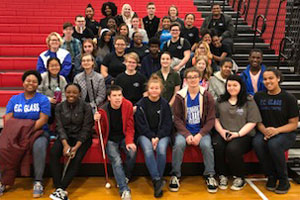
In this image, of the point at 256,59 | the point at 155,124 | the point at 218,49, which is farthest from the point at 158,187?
the point at 218,49

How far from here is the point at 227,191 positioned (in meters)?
3.19

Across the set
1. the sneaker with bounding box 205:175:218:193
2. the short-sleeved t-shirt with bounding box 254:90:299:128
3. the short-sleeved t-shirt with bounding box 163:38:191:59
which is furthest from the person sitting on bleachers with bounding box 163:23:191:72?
the sneaker with bounding box 205:175:218:193

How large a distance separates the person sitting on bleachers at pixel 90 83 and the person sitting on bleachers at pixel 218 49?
1.79m

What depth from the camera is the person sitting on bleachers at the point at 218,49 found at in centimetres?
474

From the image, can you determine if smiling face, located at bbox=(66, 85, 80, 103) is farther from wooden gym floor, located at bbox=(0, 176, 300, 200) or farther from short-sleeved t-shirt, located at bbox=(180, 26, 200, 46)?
short-sleeved t-shirt, located at bbox=(180, 26, 200, 46)

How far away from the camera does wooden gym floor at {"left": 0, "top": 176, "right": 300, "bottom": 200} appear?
3.06 metres

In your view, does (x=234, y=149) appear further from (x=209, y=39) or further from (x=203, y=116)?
(x=209, y=39)

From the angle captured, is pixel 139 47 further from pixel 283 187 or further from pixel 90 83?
pixel 283 187

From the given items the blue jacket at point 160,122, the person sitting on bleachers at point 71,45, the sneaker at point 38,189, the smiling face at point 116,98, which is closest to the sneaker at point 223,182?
the blue jacket at point 160,122

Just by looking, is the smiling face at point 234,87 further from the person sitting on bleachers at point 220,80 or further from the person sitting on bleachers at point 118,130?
the person sitting on bleachers at point 118,130

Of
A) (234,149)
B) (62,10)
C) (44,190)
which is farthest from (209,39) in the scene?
(62,10)

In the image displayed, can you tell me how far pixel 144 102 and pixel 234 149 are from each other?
987 mm

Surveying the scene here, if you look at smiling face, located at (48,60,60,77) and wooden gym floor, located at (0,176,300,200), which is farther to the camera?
smiling face, located at (48,60,60,77)

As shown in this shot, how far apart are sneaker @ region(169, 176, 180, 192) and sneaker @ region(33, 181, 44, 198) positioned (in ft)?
3.92
